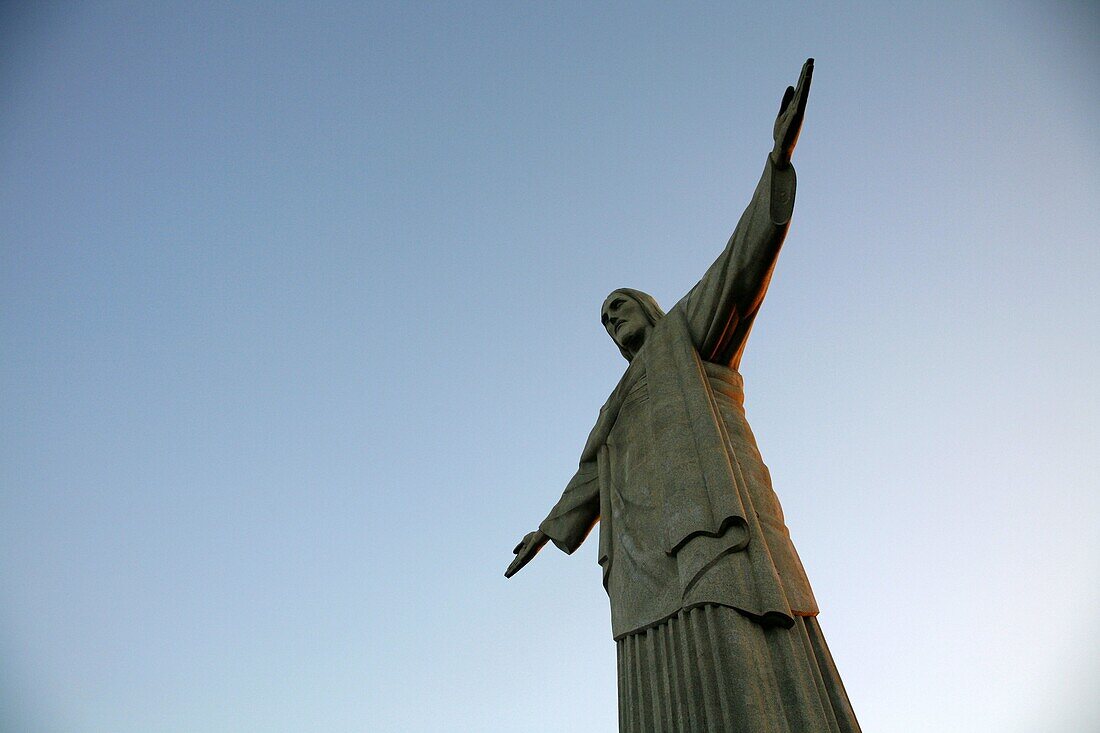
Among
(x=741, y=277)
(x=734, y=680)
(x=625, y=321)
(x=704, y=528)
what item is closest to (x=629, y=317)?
(x=625, y=321)

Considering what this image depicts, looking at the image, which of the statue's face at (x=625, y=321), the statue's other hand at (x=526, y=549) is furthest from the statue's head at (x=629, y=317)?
the statue's other hand at (x=526, y=549)

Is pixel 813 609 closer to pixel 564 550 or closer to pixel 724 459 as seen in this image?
pixel 724 459

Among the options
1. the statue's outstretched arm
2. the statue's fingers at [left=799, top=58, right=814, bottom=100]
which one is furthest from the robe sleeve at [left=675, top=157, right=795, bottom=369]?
the statue's fingers at [left=799, top=58, right=814, bottom=100]

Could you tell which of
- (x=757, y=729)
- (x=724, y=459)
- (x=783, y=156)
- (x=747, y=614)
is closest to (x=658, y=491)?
(x=724, y=459)

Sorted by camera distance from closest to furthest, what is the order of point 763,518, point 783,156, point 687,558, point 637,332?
point 687,558, point 763,518, point 783,156, point 637,332

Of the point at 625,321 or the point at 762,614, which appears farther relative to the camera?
the point at 625,321

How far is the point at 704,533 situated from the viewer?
5539 millimetres

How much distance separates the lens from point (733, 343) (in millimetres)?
7473

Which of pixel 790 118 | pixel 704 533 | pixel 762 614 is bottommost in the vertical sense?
pixel 762 614

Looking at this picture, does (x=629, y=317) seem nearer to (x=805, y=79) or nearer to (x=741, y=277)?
(x=741, y=277)

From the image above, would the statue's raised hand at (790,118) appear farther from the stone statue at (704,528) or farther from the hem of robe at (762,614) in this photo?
the hem of robe at (762,614)

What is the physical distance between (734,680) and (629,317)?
4605 millimetres

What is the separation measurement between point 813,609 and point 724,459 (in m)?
1.24

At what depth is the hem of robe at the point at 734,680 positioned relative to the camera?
15.5 feet
